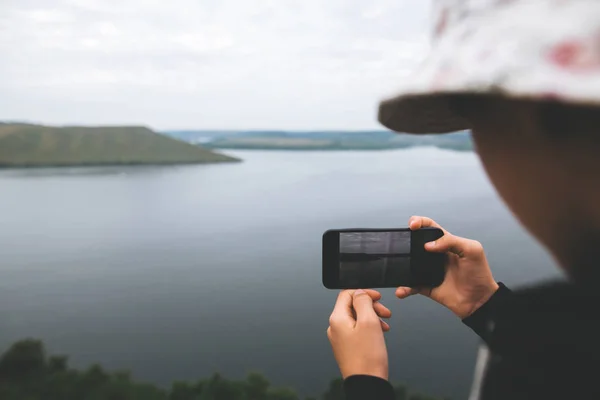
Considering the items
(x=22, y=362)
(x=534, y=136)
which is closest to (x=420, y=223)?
(x=534, y=136)

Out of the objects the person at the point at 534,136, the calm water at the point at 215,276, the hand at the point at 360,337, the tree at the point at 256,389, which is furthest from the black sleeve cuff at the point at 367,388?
the calm water at the point at 215,276

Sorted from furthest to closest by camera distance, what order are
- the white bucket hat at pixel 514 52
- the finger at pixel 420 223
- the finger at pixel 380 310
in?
the finger at pixel 420 223, the finger at pixel 380 310, the white bucket hat at pixel 514 52

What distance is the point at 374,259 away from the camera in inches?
29.5

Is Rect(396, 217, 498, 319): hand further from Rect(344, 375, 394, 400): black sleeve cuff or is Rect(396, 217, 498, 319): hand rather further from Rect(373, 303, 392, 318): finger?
Rect(344, 375, 394, 400): black sleeve cuff

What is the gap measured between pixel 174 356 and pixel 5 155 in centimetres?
2952

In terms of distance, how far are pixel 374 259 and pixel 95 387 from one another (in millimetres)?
19432

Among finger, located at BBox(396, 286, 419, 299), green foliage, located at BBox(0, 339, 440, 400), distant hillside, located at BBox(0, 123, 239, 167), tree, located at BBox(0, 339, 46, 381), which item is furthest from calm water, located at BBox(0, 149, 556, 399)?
finger, located at BBox(396, 286, 419, 299)

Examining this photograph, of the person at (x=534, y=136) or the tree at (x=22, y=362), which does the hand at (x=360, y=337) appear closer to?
the person at (x=534, y=136)

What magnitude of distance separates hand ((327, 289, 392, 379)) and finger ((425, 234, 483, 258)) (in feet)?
0.48

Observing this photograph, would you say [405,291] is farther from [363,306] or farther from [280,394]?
[280,394]

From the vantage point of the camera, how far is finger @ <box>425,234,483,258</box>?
0.75 metres

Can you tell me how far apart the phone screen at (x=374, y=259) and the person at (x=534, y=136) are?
265mm

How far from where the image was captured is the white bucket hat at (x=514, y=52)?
27 cm

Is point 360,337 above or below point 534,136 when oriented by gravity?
below
